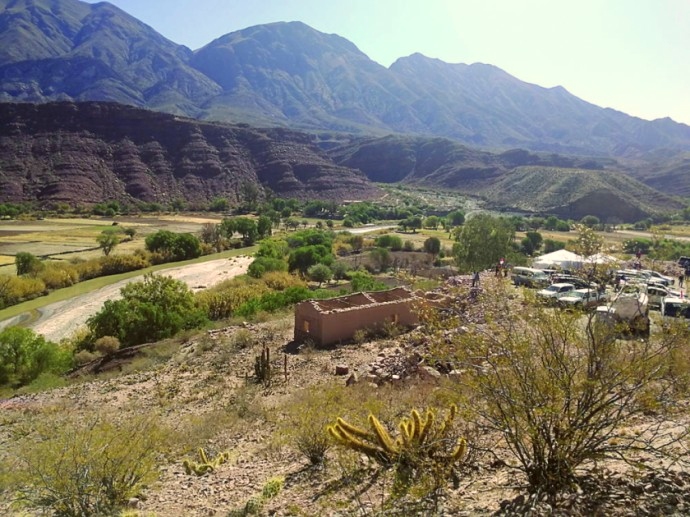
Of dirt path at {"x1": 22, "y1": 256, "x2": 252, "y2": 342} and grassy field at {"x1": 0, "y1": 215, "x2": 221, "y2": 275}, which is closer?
dirt path at {"x1": 22, "y1": 256, "x2": 252, "y2": 342}

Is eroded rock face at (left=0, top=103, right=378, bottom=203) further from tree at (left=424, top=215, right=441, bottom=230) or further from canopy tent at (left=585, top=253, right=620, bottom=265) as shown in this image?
canopy tent at (left=585, top=253, right=620, bottom=265)

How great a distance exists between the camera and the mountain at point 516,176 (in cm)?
9650

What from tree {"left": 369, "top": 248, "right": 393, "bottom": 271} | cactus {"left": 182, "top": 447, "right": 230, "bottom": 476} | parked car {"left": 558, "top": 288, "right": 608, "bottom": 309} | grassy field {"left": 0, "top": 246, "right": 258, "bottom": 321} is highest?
parked car {"left": 558, "top": 288, "right": 608, "bottom": 309}

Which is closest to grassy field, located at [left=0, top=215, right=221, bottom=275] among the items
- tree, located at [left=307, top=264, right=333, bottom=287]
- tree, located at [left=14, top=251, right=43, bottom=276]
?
tree, located at [left=14, top=251, right=43, bottom=276]

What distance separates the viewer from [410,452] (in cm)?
732

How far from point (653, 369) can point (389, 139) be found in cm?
19242

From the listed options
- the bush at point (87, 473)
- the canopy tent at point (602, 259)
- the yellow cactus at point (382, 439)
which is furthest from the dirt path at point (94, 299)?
the canopy tent at point (602, 259)

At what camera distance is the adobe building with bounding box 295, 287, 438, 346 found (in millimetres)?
18219

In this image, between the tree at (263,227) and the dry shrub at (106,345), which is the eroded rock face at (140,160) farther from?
the dry shrub at (106,345)

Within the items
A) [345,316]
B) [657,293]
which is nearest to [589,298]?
[345,316]

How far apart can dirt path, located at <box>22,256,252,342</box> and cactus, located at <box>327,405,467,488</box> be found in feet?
79.7

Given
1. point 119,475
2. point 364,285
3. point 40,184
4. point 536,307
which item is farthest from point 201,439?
point 40,184

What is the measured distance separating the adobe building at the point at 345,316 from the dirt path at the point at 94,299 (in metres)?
16.1

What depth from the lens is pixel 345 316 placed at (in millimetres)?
18703
